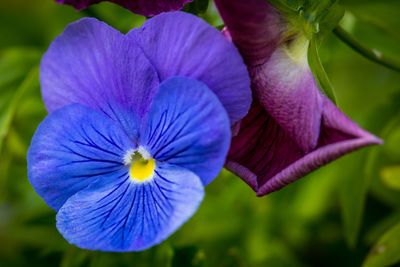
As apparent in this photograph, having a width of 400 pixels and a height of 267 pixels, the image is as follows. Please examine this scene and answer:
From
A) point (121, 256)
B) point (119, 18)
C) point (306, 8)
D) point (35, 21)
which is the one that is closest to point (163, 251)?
point (121, 256)

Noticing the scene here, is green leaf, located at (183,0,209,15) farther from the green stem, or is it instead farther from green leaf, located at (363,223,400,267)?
green leaf, located at (363,223,400,267)

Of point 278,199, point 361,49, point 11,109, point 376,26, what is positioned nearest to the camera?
point 361,49

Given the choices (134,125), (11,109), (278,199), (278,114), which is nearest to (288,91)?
(278,114)

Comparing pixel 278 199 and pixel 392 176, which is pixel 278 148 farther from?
pixel 278 199

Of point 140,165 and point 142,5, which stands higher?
point 142,5

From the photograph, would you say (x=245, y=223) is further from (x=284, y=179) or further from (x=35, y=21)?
(x=35, y=21)

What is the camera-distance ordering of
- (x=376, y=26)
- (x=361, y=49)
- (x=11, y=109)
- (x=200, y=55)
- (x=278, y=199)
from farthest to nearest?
(x=278, y=199) → (x=376, y=26) → (x=11, y=109) → (x=361, y=49) → (x=200, y=55)

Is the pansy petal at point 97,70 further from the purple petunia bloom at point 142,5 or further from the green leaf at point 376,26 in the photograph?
the green leaf at point 376,26
